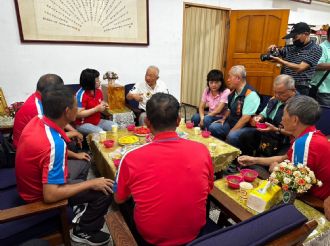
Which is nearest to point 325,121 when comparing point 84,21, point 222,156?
point 222,156

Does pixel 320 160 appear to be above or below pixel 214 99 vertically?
above

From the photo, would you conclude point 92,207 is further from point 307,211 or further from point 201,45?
point 201,45

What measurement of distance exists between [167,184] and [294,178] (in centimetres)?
58

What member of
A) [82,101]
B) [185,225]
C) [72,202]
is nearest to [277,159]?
[185,225]

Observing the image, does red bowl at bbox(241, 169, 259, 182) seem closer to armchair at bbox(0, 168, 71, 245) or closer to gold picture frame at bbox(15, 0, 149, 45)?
armchair at bbox(0, 168, 71, 245)

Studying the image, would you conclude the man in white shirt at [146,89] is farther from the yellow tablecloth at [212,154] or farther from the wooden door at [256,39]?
the wooden door at [256,39]

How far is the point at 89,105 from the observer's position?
2.74 meters

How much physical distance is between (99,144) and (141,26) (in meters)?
2.32

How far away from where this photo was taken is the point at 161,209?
942 mm

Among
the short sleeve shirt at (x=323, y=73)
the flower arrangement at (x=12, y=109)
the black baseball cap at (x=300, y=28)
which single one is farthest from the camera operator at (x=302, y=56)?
the flower arrangement at (x=12, y=109)

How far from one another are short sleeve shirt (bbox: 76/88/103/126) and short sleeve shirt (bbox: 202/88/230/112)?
1.46 m

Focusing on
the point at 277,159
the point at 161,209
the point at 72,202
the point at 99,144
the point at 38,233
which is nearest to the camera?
the point at 161,209

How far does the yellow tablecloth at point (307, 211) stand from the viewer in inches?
39.0

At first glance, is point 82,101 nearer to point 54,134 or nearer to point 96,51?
point 96,51
